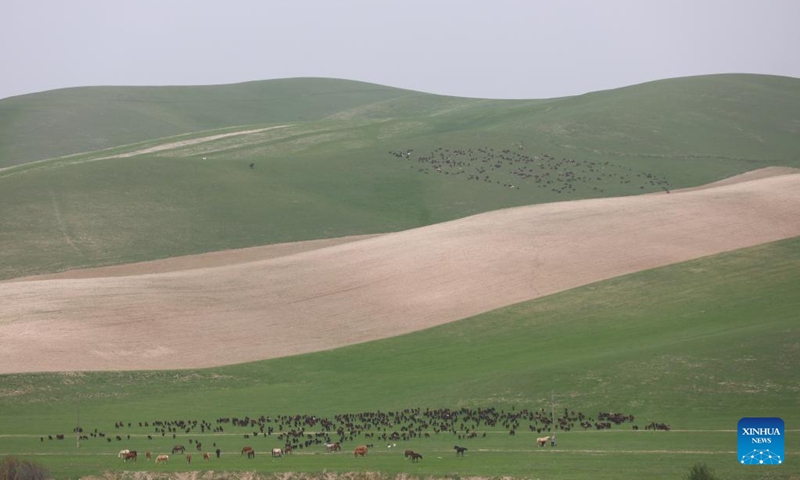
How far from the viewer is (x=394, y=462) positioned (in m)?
33.2

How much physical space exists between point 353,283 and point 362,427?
20.3m

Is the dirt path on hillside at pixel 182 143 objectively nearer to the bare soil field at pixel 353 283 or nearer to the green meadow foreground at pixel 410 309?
the green meadow foreground at pixel 410 309

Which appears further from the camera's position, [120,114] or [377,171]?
[120,114]

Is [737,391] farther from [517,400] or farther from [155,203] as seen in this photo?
[155,203]

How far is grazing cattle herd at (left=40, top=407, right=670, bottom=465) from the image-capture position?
36531mm

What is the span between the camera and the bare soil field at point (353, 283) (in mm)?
50625

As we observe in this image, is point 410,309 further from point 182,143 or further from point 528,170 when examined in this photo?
point 182,143

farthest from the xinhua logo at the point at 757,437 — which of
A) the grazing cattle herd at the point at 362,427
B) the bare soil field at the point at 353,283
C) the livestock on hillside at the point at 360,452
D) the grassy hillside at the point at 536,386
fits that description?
the bare soil field at the point at 353,283

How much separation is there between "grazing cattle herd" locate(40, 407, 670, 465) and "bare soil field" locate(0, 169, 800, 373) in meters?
8.15

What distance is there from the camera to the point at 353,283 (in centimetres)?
5962

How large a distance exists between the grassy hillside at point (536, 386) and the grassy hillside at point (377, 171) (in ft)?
94.0

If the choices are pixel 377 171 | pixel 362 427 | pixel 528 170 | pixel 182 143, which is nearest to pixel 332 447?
pixel 362 427

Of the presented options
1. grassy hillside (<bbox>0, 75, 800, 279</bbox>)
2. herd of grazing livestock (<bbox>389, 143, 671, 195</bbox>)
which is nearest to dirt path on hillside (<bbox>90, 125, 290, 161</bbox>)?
grassy hillside (<bbox>0, 75, 800, 279</bbox>)

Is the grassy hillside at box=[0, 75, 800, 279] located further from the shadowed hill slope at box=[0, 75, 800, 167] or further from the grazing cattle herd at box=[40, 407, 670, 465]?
the grazing cattle herd at box=[40, 407, 670, 465]
